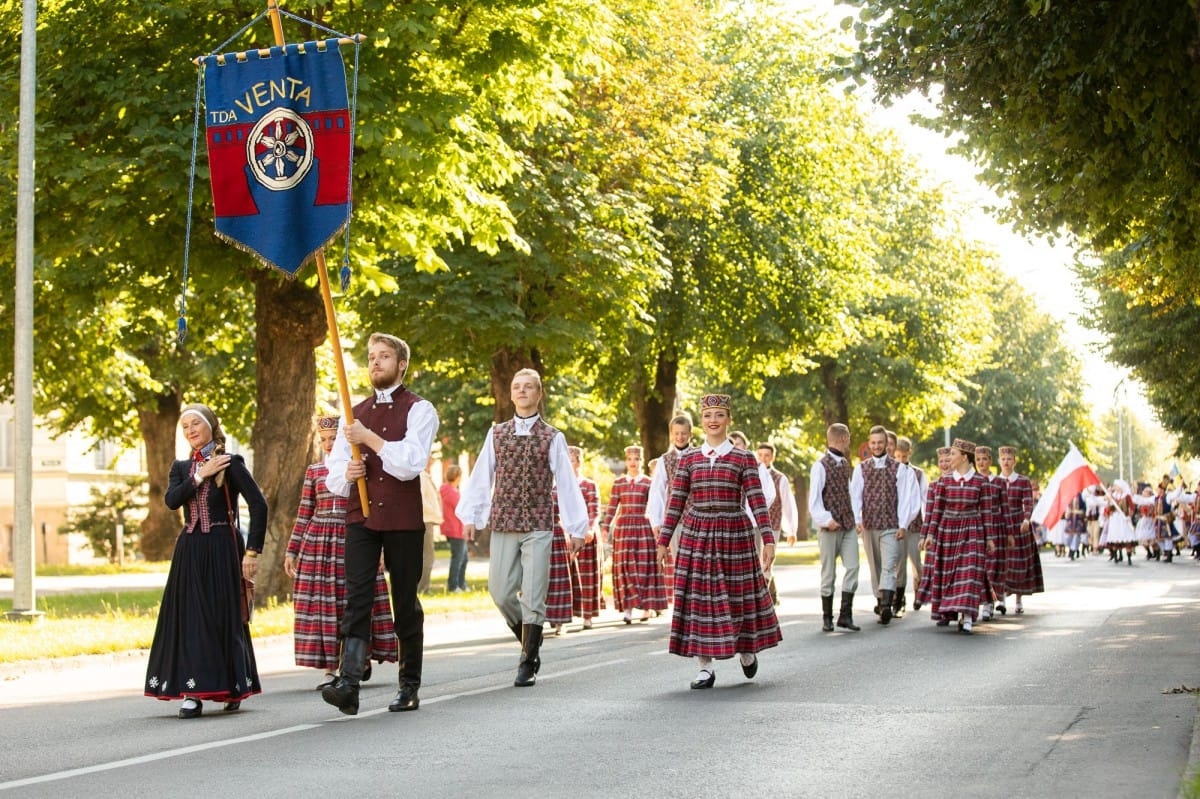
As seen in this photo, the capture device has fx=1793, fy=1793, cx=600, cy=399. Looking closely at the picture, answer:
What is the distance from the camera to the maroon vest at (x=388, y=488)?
10.4 meters

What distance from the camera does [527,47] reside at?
20.7m

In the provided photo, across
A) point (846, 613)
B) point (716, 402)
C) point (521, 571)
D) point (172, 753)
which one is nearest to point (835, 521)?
point (846, 613)

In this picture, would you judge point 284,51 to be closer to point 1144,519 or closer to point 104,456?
point 1144,519

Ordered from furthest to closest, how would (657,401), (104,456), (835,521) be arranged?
(104,456), (657,401), (835,521)

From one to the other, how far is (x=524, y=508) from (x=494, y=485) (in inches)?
13.0

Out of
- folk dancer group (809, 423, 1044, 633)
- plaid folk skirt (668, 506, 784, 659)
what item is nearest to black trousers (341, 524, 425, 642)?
plaid folk skirt (668, 506, 784, 659)

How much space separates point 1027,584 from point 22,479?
11301 millimetres

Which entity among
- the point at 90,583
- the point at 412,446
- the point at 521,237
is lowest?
the point at 90,583

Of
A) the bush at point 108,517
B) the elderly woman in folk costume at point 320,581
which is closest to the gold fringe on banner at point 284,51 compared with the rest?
the elderly woman in folk costume at point 320,581

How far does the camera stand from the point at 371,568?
10.5 m

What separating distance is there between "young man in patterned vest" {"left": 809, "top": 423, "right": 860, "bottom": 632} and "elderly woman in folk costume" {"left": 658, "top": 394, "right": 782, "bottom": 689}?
5.20 meters

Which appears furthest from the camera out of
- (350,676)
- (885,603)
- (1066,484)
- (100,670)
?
(1066,484)

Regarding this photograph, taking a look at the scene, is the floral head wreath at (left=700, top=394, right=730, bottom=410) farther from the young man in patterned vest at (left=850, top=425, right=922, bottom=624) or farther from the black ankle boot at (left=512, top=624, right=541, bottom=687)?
the young man in patterned vest at (left=850, top=425, right=922, bottom=624)

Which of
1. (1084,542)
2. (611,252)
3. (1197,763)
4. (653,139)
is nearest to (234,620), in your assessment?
(1197,763)
